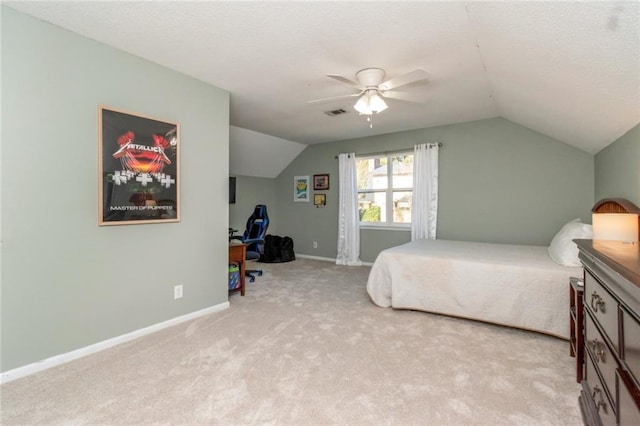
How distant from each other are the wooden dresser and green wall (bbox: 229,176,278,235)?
539 centimetres

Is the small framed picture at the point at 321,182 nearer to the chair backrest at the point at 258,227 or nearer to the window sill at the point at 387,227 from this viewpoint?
the window sill at the point at 387,227

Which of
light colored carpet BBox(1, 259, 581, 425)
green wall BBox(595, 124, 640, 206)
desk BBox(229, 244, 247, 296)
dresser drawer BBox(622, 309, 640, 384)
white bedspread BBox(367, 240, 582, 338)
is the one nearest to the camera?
dresser drawer BBox(622, 309, 640, 384)

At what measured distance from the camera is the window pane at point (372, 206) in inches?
216

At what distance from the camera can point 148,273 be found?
104 inches

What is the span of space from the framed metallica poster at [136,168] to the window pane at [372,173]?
3.56 meters

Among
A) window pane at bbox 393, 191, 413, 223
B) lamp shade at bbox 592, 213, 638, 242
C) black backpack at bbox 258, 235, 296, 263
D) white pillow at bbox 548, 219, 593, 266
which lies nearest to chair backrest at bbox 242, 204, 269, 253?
black backpack at bbox 258, 235, 296, 263

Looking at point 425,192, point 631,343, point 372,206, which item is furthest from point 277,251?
point 631,343

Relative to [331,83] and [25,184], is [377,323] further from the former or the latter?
[25,184]

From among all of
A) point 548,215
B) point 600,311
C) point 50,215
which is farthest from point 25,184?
point 548,215

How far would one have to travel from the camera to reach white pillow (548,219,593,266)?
100 inches

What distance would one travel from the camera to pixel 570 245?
2.61m

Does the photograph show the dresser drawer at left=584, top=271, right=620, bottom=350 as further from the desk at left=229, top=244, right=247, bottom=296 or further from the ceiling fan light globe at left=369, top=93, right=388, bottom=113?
the desk at left=229, top=244, right=247, bottom=296

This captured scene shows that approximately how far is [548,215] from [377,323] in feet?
9.34

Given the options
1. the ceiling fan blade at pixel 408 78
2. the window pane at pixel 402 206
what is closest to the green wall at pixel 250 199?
the window pane at pixel 402 206
